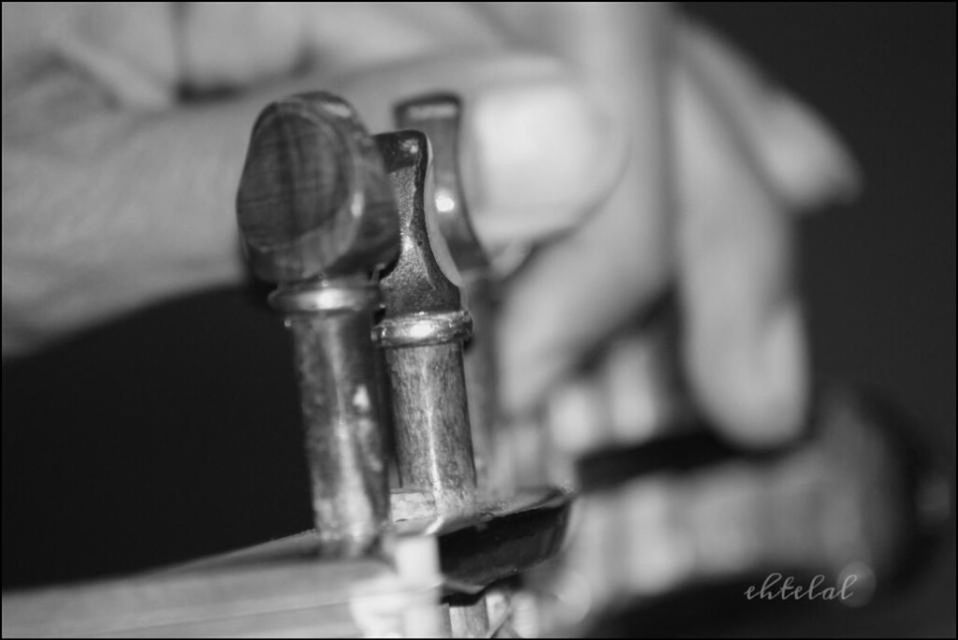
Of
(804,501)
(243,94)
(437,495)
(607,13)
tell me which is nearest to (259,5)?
(243,94)

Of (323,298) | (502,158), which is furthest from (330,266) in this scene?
(502,158)

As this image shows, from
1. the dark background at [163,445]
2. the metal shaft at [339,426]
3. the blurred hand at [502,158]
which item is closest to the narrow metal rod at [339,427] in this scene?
the metal shaft at [339,426]

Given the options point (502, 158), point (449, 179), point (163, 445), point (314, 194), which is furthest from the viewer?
point (163, 445)

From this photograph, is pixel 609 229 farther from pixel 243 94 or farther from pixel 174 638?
pixel 174 638

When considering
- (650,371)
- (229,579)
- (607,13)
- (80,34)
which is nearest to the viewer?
(229,579)

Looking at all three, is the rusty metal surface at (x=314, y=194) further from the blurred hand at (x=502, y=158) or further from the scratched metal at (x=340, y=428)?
the blurred hand at (x=502, y=158)

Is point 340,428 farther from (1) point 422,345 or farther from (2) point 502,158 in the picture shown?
(2) point 502,158
